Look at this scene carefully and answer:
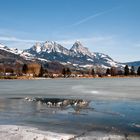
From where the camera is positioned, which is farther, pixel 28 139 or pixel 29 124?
pixel 29 124

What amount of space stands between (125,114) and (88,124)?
6283 millimetres

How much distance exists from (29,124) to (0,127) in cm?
252

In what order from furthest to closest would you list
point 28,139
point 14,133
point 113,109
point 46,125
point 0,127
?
1. point 113,109
2. point 46,125
3. point 0,127
4. point 14,133
5. point 28,139

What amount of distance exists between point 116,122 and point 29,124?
6.68 meters

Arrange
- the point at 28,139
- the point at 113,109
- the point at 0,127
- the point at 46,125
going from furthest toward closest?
1. the point at 113,109
2. the point at 46,125
3. the point at 0,127
4. the point at 28,139

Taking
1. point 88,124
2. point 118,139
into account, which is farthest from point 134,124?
point 118,139

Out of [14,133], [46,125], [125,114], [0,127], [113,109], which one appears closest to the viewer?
[14,133]

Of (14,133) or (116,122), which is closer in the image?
(14,133)

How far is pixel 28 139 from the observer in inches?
706

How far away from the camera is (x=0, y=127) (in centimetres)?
2139

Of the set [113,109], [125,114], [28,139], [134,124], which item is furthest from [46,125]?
[113,109]

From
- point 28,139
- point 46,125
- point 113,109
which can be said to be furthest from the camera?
point 113,109

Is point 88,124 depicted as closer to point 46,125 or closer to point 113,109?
point 46,125

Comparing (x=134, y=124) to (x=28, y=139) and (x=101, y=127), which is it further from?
(x=28, y=139)
